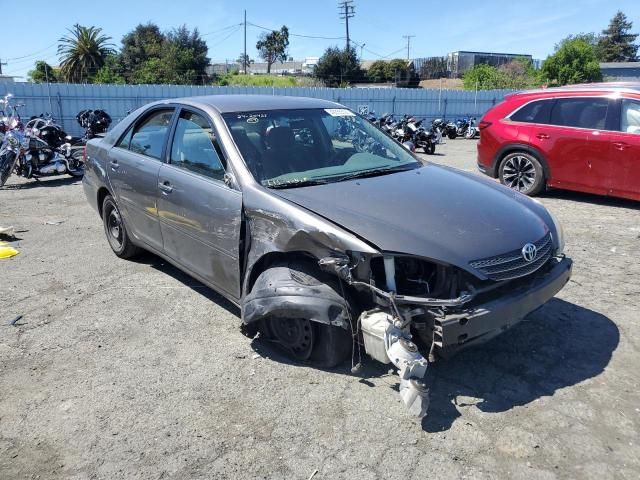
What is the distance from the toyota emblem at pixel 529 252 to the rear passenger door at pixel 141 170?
2976 millimetres

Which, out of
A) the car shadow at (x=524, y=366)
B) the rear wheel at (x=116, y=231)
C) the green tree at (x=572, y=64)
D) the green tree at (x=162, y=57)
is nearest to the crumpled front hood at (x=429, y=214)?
the car shadow at (x=524, y=366)

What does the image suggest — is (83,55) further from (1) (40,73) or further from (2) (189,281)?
(2) (189,281)

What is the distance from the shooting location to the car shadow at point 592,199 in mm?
8173

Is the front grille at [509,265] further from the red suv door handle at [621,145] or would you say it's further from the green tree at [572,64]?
the green tree at [572,64]

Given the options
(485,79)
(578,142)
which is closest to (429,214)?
(578,142)

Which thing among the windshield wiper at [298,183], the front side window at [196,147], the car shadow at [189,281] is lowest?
the car shadow at [189,281]

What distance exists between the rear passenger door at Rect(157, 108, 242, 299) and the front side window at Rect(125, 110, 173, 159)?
208 mm

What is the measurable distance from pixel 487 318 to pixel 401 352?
52 cm

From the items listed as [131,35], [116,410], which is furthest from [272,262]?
[131,35]

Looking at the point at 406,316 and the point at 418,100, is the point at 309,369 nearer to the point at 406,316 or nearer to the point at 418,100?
the point at 406,316

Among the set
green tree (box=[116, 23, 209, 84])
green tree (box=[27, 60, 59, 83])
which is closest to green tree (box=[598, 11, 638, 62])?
green tree (box=[116, 23, 209, 84])

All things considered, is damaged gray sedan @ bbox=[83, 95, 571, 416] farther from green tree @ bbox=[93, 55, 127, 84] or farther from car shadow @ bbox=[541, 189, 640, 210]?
green tree @ bbox=[93, 55, 127, 84]

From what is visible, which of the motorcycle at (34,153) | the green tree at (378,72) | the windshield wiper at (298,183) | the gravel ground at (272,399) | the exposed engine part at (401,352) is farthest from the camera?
the green tree at (378,72)

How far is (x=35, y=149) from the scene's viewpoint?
11.1 metres
